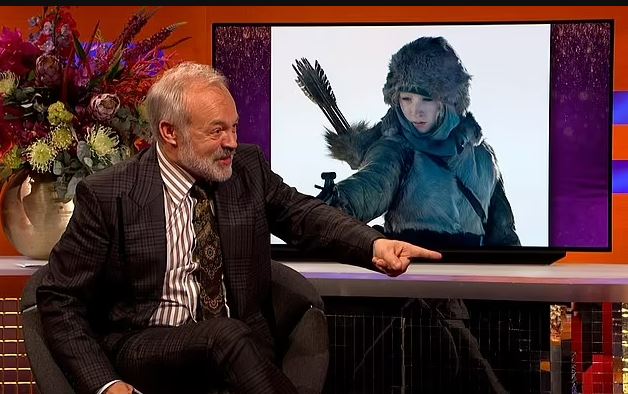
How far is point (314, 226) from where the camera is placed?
2.76 m

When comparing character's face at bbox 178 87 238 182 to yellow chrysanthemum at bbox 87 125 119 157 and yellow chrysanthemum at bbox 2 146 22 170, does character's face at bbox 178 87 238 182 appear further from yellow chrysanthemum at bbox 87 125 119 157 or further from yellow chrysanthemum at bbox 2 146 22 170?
yellow chrysanthemum at bbox 2 146 22 170

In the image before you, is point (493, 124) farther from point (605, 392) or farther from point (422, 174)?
point (605, 392)

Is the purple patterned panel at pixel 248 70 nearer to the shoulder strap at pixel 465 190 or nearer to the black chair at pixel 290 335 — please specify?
the shoulder strap at pixel 465 190

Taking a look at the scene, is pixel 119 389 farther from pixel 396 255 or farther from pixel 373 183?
pixel 373 183

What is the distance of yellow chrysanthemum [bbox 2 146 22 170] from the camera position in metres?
3.39

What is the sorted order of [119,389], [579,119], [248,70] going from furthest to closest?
[248,70] < [579,119] < [119,389]

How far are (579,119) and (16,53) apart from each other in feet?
6.35

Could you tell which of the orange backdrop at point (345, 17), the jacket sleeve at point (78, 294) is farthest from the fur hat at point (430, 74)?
the jacket sleeve at point (78, 294)

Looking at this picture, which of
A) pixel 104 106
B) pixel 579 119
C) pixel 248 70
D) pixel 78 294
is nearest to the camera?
pixel 78 294

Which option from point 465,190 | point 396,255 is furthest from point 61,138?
point 465,190

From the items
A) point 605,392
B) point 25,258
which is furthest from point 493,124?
point 25,258

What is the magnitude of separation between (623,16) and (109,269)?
2.44 meters

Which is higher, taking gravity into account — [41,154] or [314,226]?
[41,154]

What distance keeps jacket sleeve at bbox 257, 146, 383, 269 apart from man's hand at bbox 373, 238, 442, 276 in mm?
45
